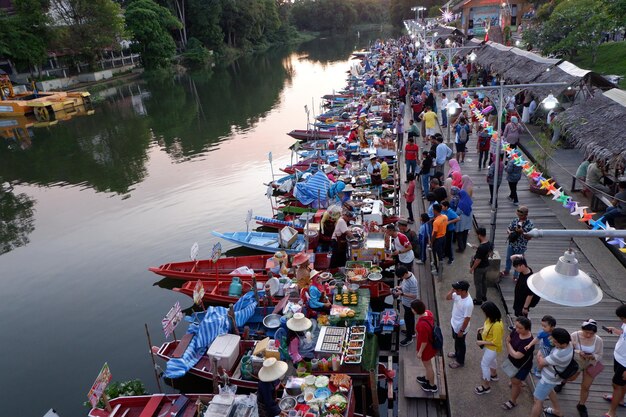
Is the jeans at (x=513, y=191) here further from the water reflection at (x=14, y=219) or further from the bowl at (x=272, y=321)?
the water reflection at (x=14, y=219)

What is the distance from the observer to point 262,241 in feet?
48.2

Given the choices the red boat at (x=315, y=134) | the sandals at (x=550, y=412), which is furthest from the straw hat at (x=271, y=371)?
the red boat at (x=315, y=134)

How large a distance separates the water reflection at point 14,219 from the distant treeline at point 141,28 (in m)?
30.6

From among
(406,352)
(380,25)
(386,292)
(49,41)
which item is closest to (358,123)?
(386,292)

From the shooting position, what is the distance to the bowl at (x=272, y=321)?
9516 millimetres

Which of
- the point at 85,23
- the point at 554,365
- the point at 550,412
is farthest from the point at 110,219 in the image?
the point at 85,23

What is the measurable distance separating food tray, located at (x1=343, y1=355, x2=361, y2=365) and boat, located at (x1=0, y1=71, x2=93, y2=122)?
43.1 m

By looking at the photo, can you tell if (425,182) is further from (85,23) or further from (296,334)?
(85,23)

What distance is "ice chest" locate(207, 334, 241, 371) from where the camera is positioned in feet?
28.3

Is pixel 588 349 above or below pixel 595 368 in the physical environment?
above

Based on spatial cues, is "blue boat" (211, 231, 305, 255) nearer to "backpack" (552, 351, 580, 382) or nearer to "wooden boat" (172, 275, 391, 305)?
"wooden boat" (172, 275, 391, 305)

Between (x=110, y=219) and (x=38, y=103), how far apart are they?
1131 inches

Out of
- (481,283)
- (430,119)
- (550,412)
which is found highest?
(430,119)

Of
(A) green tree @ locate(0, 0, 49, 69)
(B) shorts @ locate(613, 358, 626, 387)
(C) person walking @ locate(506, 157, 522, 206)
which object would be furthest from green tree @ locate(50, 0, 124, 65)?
(B) shorts @ locate(613, 358, 626, 387)
